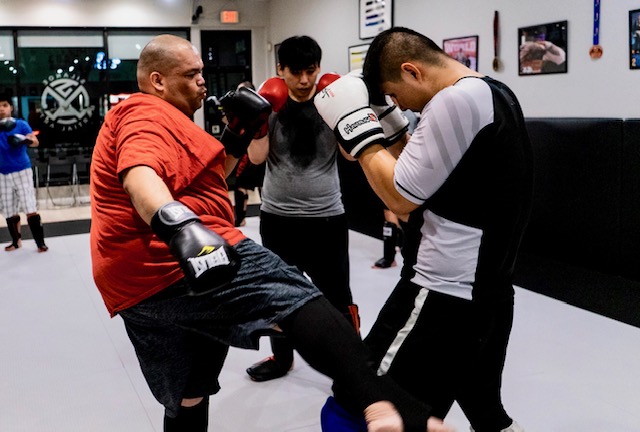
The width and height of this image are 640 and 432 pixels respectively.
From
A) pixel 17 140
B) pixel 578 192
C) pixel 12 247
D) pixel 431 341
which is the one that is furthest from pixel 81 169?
pixel 431 341

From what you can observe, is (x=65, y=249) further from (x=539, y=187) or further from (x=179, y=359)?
(x=179, y=359)

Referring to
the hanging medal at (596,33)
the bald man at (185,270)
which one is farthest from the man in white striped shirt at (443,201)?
the hanging medal at (596,33)

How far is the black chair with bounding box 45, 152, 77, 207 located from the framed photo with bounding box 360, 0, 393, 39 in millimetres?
4401

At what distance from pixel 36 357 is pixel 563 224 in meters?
3.48

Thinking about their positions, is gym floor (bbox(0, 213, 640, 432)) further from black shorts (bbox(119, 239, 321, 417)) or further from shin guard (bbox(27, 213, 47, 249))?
shin guard (bbox(27, 213, 47, 249))

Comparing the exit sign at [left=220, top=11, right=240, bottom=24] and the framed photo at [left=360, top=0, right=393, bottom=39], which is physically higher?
the exit sign at [left=220, top=11, right=240, bottom=24]

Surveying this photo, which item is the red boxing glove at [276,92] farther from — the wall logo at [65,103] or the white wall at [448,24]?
the wall logo at [65,103]

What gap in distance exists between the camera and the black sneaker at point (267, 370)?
9.41 ft

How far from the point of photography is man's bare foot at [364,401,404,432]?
3.85 feet

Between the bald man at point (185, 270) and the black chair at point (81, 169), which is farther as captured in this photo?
the black chair at point (81, 169)

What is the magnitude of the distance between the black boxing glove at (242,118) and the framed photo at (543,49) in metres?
3.46

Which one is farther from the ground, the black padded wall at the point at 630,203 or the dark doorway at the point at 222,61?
the dark doorway at the point at 222,61

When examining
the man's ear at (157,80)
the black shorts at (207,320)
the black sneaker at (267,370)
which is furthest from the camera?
the black sneaker at (267,370)

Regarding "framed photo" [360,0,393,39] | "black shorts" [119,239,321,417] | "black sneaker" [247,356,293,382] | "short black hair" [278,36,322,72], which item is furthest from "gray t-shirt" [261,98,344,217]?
"framed photo" [360,0,393,39]
